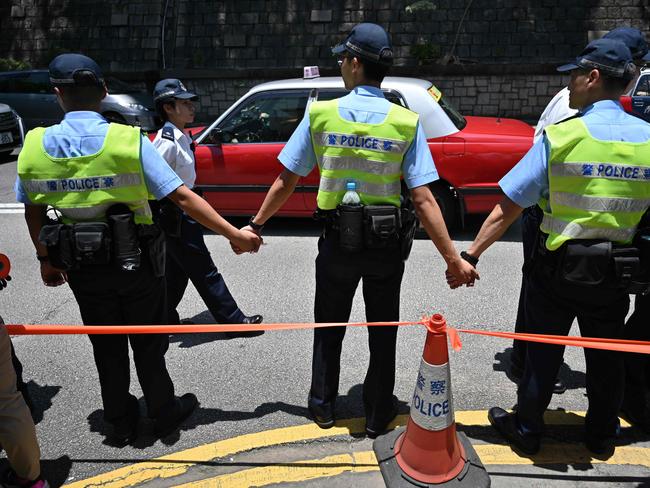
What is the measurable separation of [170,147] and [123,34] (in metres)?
15.4

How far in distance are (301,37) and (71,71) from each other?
1461cm

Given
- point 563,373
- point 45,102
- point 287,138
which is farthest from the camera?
point 45,102

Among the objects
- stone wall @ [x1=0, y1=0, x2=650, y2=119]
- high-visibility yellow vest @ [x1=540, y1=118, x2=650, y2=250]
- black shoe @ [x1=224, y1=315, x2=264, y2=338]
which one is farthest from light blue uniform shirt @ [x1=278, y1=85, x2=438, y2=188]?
stone wall @ [x1=0, y1=0, x2=650, y2=119]

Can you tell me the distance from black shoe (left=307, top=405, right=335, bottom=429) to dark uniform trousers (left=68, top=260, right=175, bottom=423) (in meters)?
0.78

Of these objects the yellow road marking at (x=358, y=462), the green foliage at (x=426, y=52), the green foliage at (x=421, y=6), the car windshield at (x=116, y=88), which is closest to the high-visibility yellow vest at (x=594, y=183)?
the yellow road marking at (x=358, y=462)

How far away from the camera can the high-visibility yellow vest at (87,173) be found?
2596mm

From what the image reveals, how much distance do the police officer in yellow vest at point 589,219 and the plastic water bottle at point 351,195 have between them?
655 mm

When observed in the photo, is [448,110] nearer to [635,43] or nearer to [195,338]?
[635,43]

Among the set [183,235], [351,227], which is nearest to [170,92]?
[183,235]

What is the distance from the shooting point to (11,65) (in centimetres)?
1697

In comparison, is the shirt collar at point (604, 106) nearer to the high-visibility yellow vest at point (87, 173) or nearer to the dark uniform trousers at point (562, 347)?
the dark uniform trousers at point (562, 347)

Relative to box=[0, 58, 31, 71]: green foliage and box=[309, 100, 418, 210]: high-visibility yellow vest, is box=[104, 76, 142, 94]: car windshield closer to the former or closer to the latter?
box=[0, 58, 31, 71]: green foliage

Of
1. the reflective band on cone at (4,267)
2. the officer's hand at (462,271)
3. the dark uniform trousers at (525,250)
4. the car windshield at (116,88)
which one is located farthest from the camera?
the car windshield at (116,88)

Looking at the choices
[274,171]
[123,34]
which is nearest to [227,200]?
[274,171]
